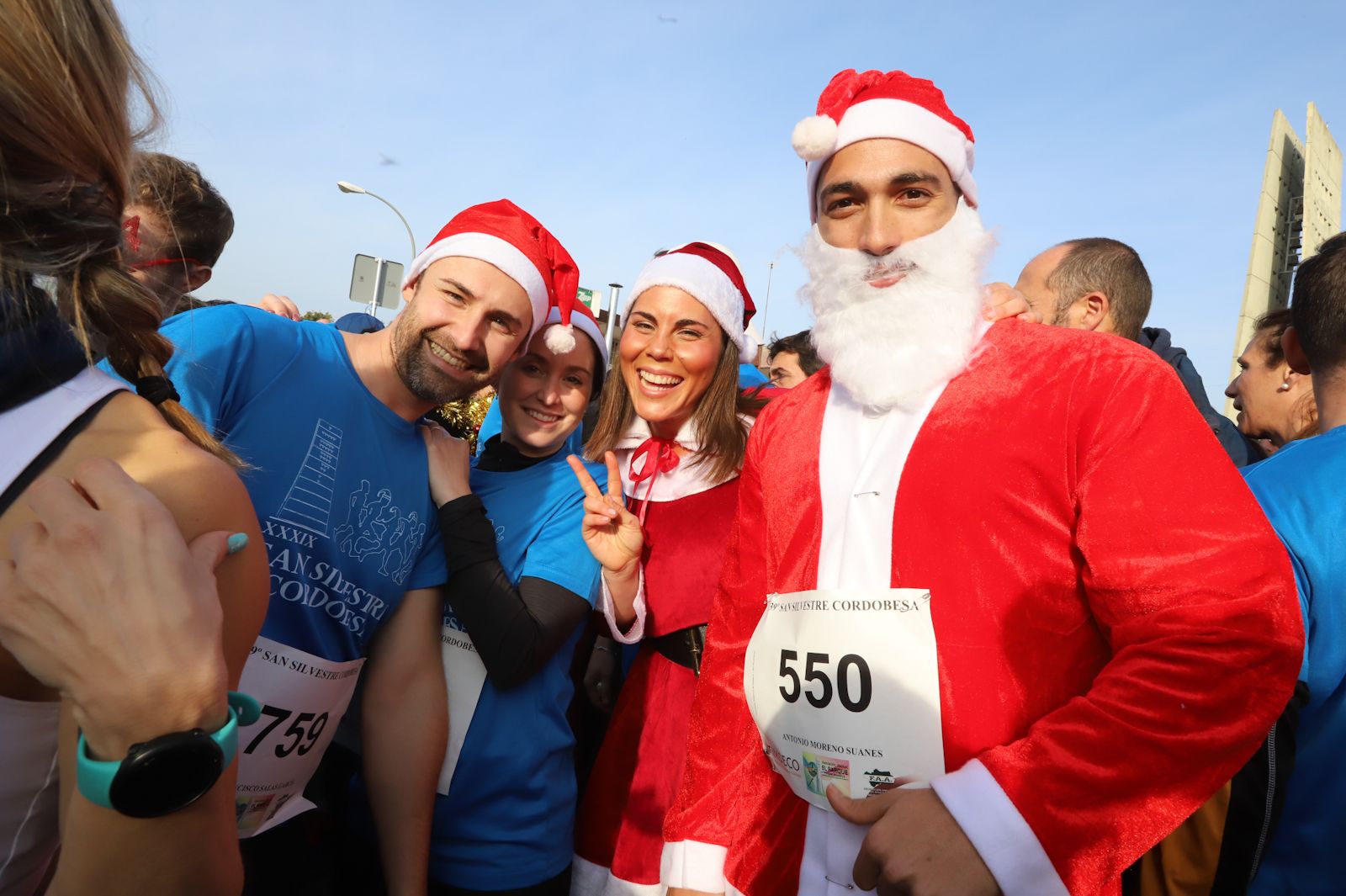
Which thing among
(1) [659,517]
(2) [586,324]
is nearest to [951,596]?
(1) [659,517]

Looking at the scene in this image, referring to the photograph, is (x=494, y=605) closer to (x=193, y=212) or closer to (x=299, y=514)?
(x=299, y=514)

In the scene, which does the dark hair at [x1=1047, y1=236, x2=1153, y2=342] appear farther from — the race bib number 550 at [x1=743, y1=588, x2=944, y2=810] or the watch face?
the watch face

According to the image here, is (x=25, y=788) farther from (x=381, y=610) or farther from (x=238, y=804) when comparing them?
(x=381, y=610)

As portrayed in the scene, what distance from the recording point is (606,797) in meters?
2.57

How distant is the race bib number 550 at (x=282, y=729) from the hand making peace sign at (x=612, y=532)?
2.64 ft

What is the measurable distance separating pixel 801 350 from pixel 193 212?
4.58 meters

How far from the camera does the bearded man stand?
2002 millimetres

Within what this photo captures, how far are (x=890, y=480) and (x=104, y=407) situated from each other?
1.34 m

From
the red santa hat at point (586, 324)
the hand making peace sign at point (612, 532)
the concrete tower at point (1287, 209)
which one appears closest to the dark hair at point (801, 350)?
the red santa hat at point (586, 324)

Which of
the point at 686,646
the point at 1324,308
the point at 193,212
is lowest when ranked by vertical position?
the point at 686,646

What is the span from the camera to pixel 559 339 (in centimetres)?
290

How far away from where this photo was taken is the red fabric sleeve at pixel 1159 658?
3.90 ft

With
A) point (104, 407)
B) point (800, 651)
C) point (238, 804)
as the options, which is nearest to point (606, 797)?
point (238, 804)

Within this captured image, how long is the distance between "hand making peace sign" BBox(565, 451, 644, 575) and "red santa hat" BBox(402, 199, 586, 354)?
2.17 ft
